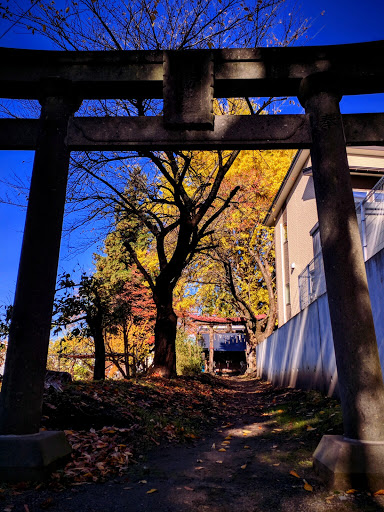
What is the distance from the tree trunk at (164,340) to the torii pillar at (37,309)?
→ 8192mm

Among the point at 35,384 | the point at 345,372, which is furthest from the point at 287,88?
the point at 35,384

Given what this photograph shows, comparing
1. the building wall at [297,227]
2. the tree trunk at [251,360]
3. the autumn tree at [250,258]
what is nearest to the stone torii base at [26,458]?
the building wall at [297,227]

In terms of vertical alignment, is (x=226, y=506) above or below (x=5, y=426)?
below

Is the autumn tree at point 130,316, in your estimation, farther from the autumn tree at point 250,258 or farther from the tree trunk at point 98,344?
the autumn tree at point 250,258

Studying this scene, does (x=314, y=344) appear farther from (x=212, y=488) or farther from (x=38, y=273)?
(x=38, y=273)

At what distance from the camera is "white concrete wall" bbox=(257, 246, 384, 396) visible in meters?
6.15

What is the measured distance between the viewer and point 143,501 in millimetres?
3404

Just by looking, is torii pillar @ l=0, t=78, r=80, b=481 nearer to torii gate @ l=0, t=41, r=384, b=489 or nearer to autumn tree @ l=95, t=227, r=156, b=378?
torii gate @ l=0, t=41, r=384, b=489

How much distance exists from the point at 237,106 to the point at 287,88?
785cm

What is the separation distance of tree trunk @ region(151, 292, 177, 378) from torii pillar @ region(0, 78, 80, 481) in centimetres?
819

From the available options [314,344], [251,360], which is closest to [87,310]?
[314,344]

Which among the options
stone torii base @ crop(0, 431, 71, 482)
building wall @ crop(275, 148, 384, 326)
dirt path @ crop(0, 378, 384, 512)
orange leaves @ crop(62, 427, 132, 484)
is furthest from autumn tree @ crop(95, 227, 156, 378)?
stone torii base @ crop(0, 431, 71, 482)

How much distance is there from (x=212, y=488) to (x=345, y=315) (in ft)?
6.98

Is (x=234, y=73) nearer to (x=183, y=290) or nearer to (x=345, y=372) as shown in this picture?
(x=345, y=372)
